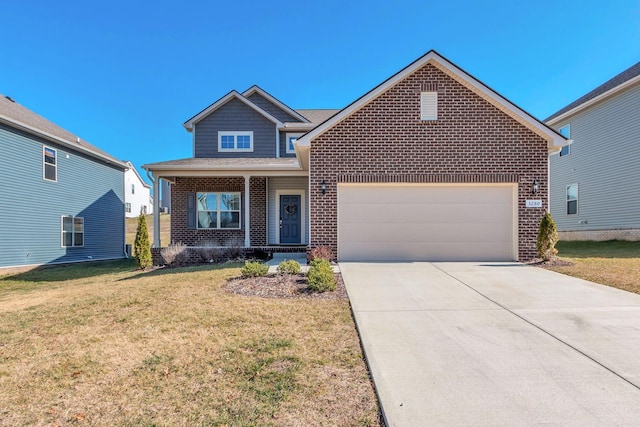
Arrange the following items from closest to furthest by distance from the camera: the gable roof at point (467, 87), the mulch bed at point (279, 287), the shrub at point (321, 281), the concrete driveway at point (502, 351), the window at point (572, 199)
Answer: the concrete driveway at point (502, 351) → the mulch bed at point (279, 287) → the shrub at point (321, 281) → the gable roof at point (467, 87) → the window at point (572, 199)

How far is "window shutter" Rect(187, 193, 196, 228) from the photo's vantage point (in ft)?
46.3

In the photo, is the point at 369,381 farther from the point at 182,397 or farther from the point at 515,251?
the point at 515,251

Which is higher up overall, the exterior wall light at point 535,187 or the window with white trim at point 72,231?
the exterior wall light at point 535,187

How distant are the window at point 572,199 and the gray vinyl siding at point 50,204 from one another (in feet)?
81.5

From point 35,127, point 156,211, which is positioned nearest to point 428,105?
point 156,211

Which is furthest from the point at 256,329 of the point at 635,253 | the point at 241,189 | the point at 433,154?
the point at 635,253

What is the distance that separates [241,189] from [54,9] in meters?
11.2

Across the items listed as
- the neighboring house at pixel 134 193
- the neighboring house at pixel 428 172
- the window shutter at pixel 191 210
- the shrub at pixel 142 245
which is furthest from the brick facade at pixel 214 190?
the neighboring house at pixel 134 193

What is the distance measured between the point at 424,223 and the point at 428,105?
11.2 feet

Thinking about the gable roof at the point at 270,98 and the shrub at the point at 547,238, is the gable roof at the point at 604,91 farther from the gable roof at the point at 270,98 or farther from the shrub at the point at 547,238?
the gable roof at the point at 270,98

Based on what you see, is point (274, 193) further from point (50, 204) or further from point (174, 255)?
point (50, 204)

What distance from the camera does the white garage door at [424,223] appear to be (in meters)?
9.56

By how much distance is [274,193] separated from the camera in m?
14.1

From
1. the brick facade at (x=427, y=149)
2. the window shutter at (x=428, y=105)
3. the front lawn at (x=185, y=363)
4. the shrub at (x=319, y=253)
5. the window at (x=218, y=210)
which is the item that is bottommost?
the front lawn at (x=185, y=363)
